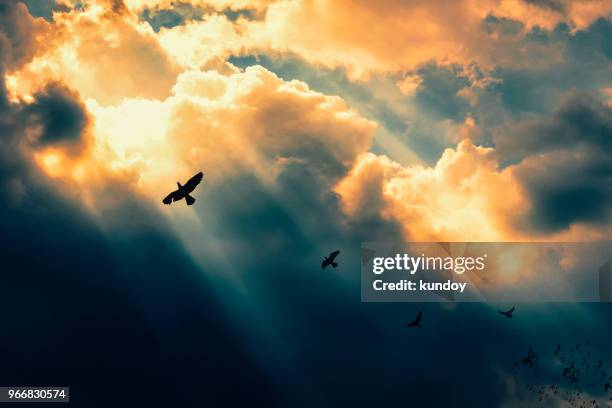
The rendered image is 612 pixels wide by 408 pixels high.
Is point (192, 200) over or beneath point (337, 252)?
beneath

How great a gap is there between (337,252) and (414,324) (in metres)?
17.7

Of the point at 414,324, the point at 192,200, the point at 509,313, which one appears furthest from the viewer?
the point at 509,313

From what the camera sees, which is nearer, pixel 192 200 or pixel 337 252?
pixel 192 200

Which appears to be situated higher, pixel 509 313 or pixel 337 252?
pixel 337 252

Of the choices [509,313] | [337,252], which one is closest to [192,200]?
[337,252]

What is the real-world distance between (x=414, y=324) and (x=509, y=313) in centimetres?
2514

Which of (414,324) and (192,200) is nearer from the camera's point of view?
(192,200)

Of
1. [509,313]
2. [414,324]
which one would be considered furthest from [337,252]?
[509,313]

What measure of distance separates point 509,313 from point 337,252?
38779mm

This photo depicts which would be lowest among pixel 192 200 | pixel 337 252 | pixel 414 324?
pixel 414 324

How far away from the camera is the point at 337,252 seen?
91.6m

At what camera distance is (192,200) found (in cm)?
5212

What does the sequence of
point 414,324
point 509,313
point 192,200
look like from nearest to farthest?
point 192,200 < point 414,324 < point 509,313

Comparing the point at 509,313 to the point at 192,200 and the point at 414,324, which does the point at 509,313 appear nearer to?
the point at 414,324
